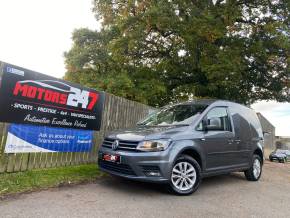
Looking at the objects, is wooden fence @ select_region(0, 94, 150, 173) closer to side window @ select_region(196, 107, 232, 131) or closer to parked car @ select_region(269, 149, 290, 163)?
side window @ select_region(196, 107, 232, 131)

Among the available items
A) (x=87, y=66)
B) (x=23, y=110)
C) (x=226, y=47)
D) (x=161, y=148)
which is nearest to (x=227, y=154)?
(x=161, y=148)

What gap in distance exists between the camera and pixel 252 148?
323 inches

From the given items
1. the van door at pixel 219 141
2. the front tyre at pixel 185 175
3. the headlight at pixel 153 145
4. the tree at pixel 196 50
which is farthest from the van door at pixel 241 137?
the tree at pixel 196 50

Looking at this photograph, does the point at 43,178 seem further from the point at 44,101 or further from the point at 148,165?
the point at 148,165

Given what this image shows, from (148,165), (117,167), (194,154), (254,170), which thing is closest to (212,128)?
(194,154)

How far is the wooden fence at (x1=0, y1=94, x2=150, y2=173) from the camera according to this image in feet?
19.8

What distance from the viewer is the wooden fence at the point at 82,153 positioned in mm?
6027

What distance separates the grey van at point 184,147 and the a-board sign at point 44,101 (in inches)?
62.1

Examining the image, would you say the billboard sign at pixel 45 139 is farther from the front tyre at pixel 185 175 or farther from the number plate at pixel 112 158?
the front tyre at pixel 185 175

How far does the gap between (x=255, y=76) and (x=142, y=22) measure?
8.26 m

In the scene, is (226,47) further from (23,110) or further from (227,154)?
(23,110)

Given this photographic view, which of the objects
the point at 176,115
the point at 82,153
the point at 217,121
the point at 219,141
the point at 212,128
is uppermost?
the point at 176,115

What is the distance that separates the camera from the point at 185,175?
591cm

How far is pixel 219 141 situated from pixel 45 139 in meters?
4.13
